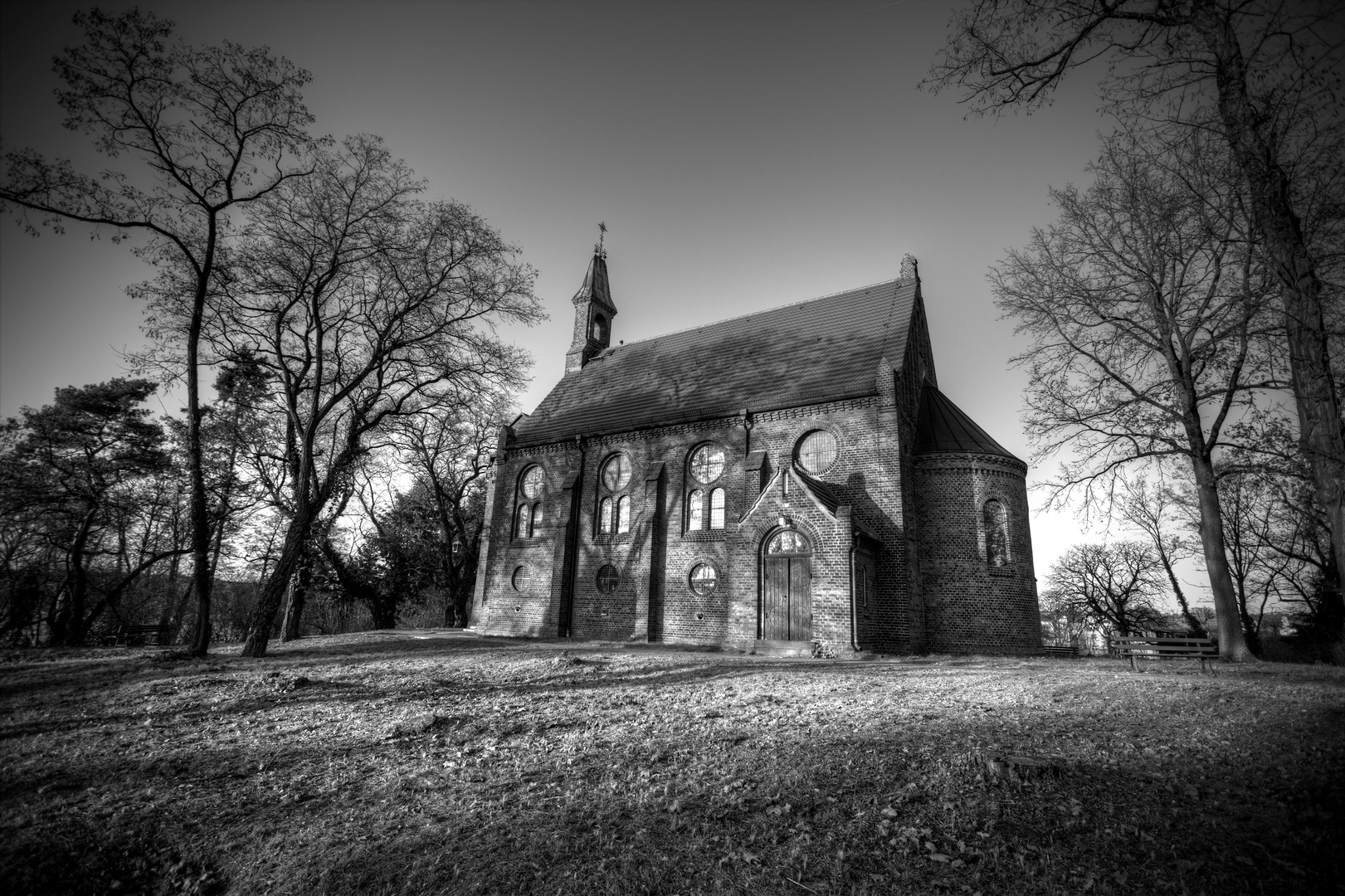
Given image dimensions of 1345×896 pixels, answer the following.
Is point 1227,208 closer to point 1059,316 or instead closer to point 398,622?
point 1059,316

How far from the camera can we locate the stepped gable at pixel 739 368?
20469 mm

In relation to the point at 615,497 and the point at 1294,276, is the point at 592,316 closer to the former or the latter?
the point at 615,497

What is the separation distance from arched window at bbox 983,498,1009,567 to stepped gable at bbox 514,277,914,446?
494 centimetres

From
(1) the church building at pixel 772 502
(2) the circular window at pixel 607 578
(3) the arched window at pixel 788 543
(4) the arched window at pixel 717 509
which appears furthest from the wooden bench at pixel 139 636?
(3) the arched window at pixel 788 543

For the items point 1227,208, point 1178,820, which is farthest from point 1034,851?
point 1227,208

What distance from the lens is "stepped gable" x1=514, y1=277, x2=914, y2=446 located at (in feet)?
67.2

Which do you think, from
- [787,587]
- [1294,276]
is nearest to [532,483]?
[787,587]

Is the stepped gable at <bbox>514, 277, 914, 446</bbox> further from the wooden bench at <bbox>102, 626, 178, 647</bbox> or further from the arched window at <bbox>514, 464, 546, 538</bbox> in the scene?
the wooden bench at <bbox>102, 626, 178, 647</bbox>

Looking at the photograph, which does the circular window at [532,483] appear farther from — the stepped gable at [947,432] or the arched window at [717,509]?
the stepped gable at [947,432]

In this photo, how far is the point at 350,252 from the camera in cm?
1602

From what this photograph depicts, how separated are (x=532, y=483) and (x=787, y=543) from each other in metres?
11.9

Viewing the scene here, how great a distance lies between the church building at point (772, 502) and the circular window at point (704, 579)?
59 millimetres

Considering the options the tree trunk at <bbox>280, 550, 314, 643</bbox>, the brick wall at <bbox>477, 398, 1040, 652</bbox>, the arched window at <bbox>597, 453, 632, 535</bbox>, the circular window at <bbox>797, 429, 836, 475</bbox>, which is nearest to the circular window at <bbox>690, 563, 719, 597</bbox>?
the brick wall at <bbox>477, 398, 1040, 652</bbox>

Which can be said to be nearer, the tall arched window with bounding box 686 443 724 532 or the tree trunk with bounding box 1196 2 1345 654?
the tree trunk with bounding box 1196 2 1345 654
